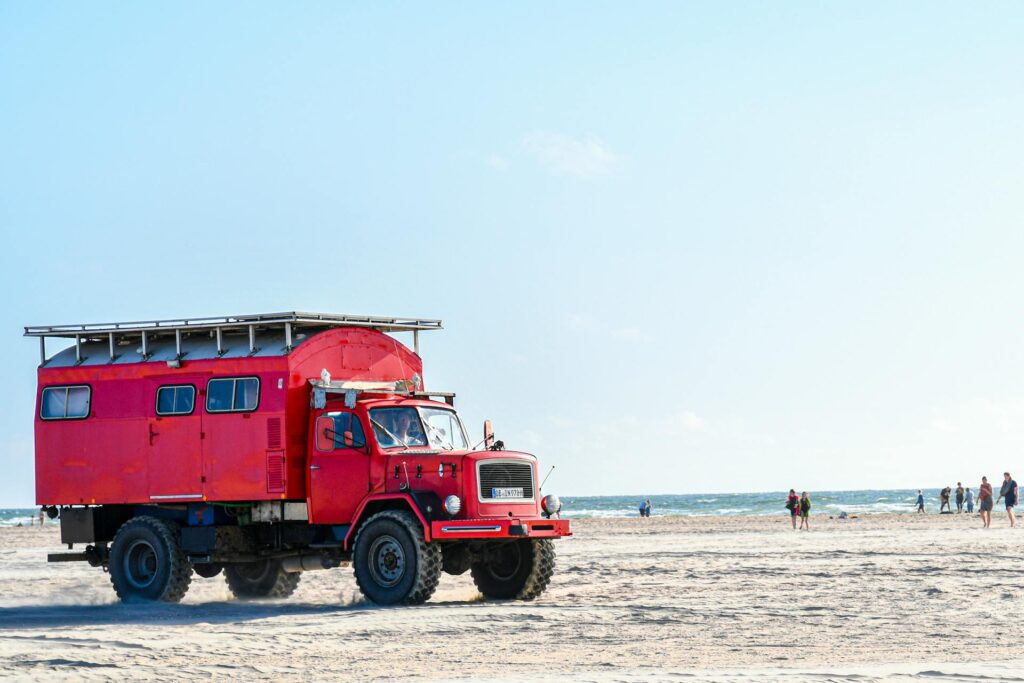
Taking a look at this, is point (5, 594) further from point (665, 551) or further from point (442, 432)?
point (665, 551)

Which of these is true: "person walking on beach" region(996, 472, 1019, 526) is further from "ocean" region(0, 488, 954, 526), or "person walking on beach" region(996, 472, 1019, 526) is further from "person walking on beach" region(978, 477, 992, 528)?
"ocean" region(0, 488, 954, 526)

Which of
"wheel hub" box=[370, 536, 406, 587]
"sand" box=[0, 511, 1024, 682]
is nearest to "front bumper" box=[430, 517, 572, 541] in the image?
"wheel hub" box=[370, 536, 406, 587]

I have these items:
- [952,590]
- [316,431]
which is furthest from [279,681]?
[952,590]

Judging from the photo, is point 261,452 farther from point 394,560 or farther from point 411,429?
point 394,560

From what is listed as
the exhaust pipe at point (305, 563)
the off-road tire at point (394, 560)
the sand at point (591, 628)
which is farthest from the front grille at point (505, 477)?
the exhaust pipe at point (305, 563)

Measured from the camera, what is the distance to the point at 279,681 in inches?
498

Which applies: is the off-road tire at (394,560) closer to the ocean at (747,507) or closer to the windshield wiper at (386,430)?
the windshield wiper at (386,430)

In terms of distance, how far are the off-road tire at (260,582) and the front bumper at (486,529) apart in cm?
506

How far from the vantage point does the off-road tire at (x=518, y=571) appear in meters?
20.6

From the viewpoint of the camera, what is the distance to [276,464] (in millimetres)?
20547

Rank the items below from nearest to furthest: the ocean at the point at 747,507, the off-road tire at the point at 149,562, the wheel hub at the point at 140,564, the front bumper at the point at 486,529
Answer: the front bumper at the point at 486,529 < the off-road tire at the point at 149,562 < the wheel hub at the point at 140,564 < the ocean at the point at 747,507

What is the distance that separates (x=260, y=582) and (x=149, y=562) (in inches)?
89.8

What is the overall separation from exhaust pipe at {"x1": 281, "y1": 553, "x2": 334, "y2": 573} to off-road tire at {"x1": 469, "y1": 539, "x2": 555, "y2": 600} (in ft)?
7.16

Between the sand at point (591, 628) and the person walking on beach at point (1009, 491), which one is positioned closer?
the sand at point (591, 628)
